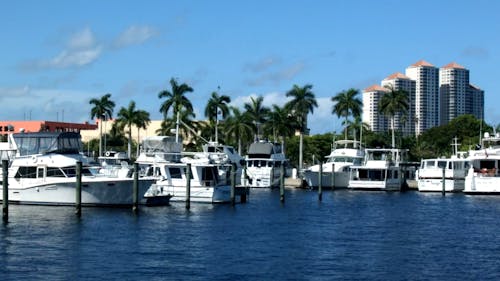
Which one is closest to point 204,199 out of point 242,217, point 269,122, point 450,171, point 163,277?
point 242,217

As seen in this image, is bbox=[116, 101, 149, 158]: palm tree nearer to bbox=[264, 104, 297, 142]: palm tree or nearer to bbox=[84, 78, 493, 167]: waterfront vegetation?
bbox=[84, 78, 493, 167]: waterfront vegetation

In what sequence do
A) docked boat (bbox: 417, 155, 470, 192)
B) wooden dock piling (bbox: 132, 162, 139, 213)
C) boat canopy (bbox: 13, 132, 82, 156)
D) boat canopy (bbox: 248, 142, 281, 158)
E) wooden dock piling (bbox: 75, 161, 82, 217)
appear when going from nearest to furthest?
wooden dock piling (bbox: 75, 161, 82, 217) → wooden dock piling (bbox: 132, 162, 139, 213) → boat canopy (bbox: 13, 132, 82, 156) → docked boat (bbox: 417, 155, 470, 192) → boat canopy (bbox: 248, 142, 281, 158)

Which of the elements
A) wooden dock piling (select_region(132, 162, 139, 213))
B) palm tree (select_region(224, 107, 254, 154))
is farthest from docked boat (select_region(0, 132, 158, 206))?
palm tree (select_region(224, 107, 254, 154))

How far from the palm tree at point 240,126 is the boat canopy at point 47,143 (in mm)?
65789

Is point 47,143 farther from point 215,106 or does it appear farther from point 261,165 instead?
point 215,106

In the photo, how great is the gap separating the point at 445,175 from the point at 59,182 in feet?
174

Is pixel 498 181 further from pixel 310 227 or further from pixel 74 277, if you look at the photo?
pixel 74 277

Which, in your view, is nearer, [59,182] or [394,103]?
[59,182]

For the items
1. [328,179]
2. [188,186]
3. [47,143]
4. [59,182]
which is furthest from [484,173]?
[59,182]

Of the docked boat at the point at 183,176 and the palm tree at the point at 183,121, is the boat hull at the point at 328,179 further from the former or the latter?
the docked boat at the point at 183,176

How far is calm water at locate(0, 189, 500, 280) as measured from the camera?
41.0 m

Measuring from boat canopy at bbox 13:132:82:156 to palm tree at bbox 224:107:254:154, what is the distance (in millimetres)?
65789

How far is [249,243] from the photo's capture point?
167 feet

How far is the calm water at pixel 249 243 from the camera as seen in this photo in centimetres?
4100
